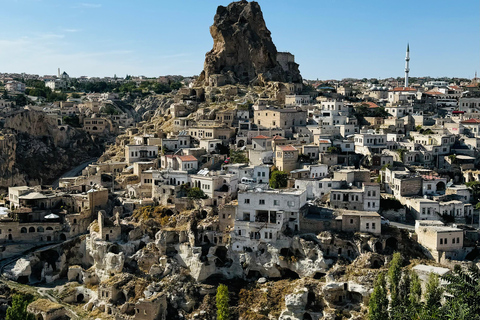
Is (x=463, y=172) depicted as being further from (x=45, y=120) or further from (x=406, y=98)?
(x=45, y=120)

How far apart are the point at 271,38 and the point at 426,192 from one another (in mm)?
44962

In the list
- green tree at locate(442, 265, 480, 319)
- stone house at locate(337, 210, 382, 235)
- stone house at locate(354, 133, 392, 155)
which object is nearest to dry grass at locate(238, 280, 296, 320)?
stone house at locate(337, 210, 382, 235)

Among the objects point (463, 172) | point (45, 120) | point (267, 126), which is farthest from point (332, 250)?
point (45, 120)

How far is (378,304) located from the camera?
31.7 metres

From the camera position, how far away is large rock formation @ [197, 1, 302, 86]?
79125 millimetres

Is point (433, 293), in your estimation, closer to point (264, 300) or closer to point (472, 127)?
point (264, 300)

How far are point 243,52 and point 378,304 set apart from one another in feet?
177

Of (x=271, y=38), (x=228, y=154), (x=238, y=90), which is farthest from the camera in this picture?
(x=271, y=38)

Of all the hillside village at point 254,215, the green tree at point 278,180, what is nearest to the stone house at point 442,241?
the hillside village at point 254,215

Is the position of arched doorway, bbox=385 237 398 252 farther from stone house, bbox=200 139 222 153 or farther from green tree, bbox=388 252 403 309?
stone house, bbox=200 139 222 153

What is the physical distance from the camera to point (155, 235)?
42062 mm

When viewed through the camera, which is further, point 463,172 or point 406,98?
point 406,98

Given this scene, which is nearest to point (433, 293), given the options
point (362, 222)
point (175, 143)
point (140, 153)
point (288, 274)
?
point (362, 222)

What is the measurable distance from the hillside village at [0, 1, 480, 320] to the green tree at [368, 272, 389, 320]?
88.6 inches
